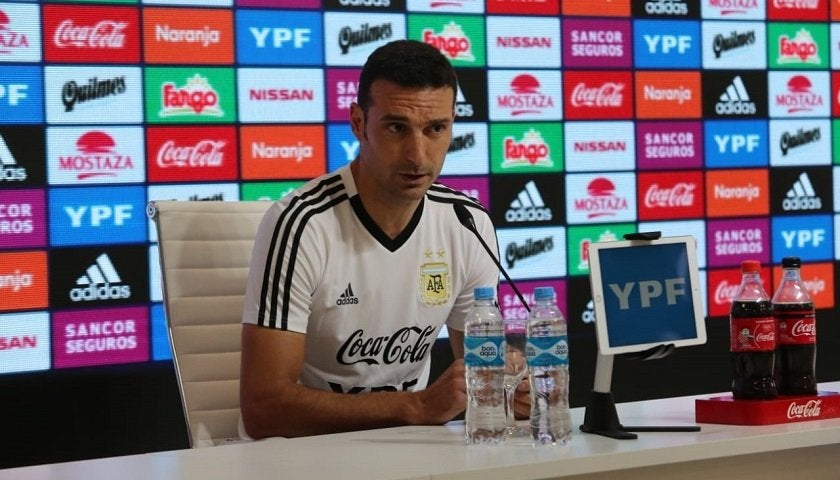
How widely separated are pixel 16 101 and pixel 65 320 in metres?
0.68

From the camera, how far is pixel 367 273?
88.4 inches

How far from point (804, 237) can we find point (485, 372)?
125 inches

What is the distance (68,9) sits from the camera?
345cm

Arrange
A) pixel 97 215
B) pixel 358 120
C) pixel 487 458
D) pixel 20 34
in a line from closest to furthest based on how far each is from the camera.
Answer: pixel 487 458 < pixel 358 120 < pixel 20 34 < pixel 97 215

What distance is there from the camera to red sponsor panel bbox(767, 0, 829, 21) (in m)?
4.52

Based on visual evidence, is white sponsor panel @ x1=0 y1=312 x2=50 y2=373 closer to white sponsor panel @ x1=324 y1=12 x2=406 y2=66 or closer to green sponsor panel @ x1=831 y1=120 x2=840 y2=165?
white sponsor panel @ x1=324 y1=12 x2=406 y2=66

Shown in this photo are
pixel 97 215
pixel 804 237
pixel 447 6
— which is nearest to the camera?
pixel 97 215

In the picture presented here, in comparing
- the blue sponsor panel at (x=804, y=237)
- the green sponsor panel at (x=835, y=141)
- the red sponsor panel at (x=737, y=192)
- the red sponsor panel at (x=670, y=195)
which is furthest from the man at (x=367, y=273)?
the green sponsor panel at (x=835, y=141)

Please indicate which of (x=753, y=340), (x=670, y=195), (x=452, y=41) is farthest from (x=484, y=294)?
(x=670, y=195)

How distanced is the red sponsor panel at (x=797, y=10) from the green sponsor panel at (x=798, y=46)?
1.1 inches

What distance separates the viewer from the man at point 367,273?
207 centimetres

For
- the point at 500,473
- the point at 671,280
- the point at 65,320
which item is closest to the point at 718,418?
the point at 671,280

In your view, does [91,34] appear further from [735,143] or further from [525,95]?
[735,143]

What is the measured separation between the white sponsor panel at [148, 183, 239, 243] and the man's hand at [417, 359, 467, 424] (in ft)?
5.86
